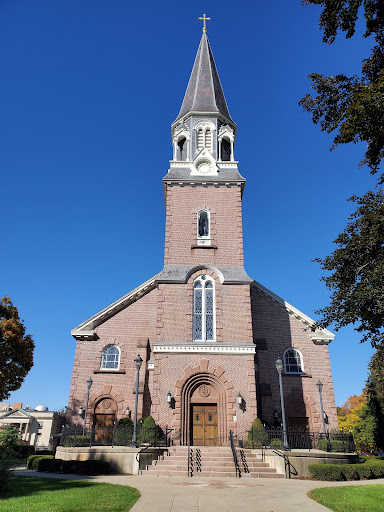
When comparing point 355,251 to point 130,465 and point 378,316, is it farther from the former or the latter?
point 130,465

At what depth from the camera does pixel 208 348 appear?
21594 mm

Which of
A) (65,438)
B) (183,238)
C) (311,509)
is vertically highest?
(183,238)

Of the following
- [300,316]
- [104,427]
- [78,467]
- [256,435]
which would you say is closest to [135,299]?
[104,427]

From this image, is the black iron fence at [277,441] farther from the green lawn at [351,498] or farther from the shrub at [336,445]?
the green lawn at [351,498]

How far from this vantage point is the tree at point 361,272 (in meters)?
13.4

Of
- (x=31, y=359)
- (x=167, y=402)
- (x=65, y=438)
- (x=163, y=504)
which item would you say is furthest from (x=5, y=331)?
(x=163, y=504)

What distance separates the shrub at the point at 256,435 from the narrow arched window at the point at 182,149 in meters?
18.8

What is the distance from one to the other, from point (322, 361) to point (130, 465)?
46.8 ft

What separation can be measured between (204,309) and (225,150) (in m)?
13.1

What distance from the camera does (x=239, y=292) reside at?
23.4 meters

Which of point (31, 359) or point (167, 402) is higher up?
point (31, 359)

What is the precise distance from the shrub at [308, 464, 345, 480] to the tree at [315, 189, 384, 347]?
502 centimetres

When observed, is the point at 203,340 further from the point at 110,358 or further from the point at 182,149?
the point at 182,149

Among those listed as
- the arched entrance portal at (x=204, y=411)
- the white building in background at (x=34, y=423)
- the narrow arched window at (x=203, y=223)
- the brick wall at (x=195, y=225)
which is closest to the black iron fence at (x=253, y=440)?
the arched entrance portal at (x=204, y=411)
